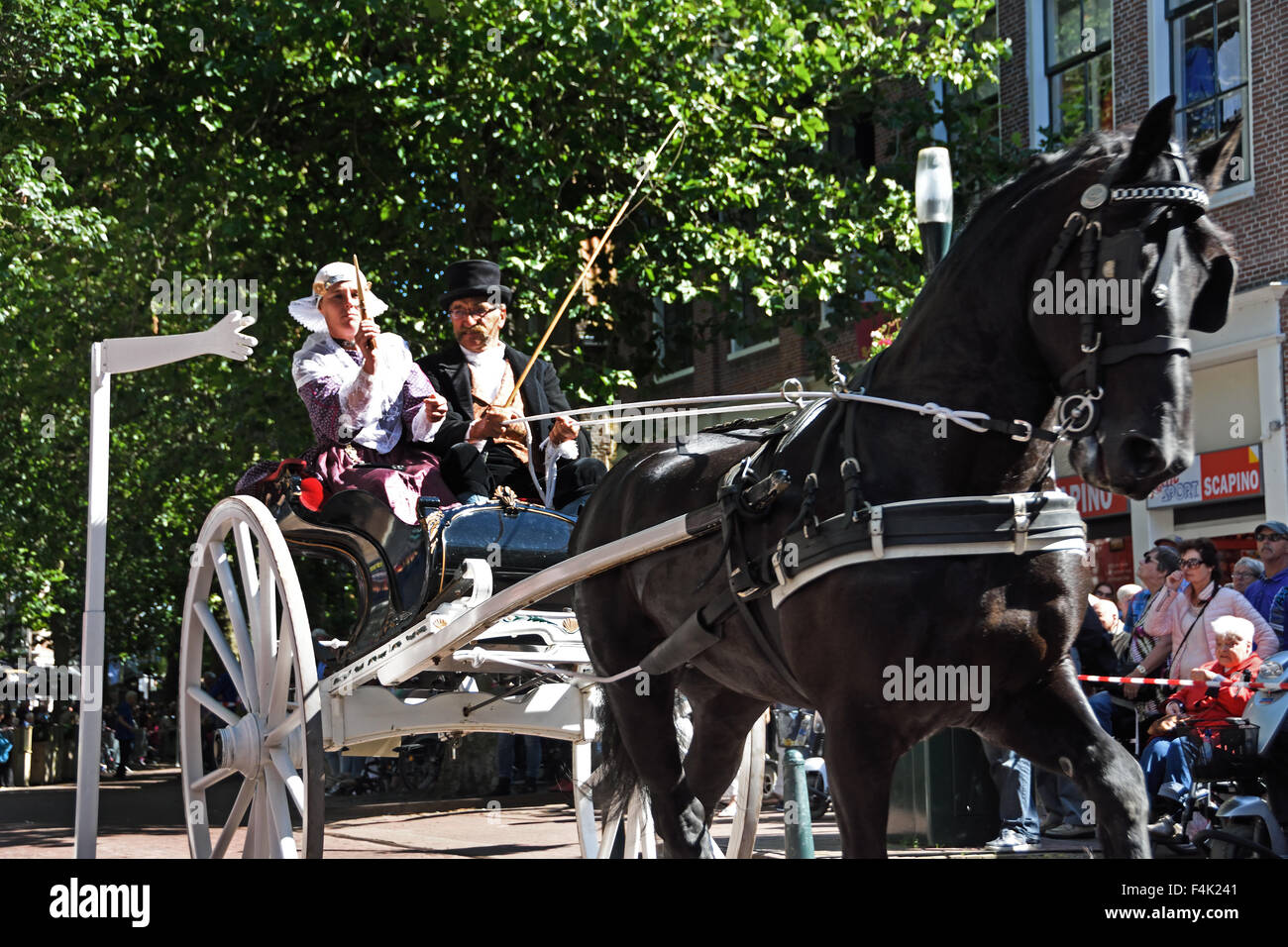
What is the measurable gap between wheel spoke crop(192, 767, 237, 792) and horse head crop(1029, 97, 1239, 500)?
12.2ft

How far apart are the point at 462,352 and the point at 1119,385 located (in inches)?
145

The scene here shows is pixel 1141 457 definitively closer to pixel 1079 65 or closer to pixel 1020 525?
pixel 1020 525

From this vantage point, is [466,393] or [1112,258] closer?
[1112,258]

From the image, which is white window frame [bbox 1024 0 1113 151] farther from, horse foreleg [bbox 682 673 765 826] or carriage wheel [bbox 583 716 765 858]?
horse foreleg [bbox 682 673 765 826]

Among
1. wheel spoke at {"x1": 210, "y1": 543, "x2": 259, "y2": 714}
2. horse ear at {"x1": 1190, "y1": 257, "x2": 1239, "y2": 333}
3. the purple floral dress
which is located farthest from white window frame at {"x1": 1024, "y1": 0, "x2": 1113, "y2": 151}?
horse ear at {"x1": 1190, "y1": 257, "x2": 1239, "y2": 333}

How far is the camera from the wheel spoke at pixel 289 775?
5203mm

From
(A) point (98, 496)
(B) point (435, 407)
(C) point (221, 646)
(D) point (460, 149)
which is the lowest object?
(C) point (221, 646)

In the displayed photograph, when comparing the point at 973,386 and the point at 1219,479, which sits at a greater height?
the point at 1219,479

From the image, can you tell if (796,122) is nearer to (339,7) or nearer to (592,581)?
(339,7)

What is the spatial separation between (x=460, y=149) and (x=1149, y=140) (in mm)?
11065

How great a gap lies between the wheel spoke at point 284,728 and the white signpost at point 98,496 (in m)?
0.60

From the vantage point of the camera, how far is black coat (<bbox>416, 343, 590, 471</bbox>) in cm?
627

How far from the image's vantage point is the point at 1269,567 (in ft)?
29.5

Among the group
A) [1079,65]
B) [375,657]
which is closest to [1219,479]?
[1079,65]
